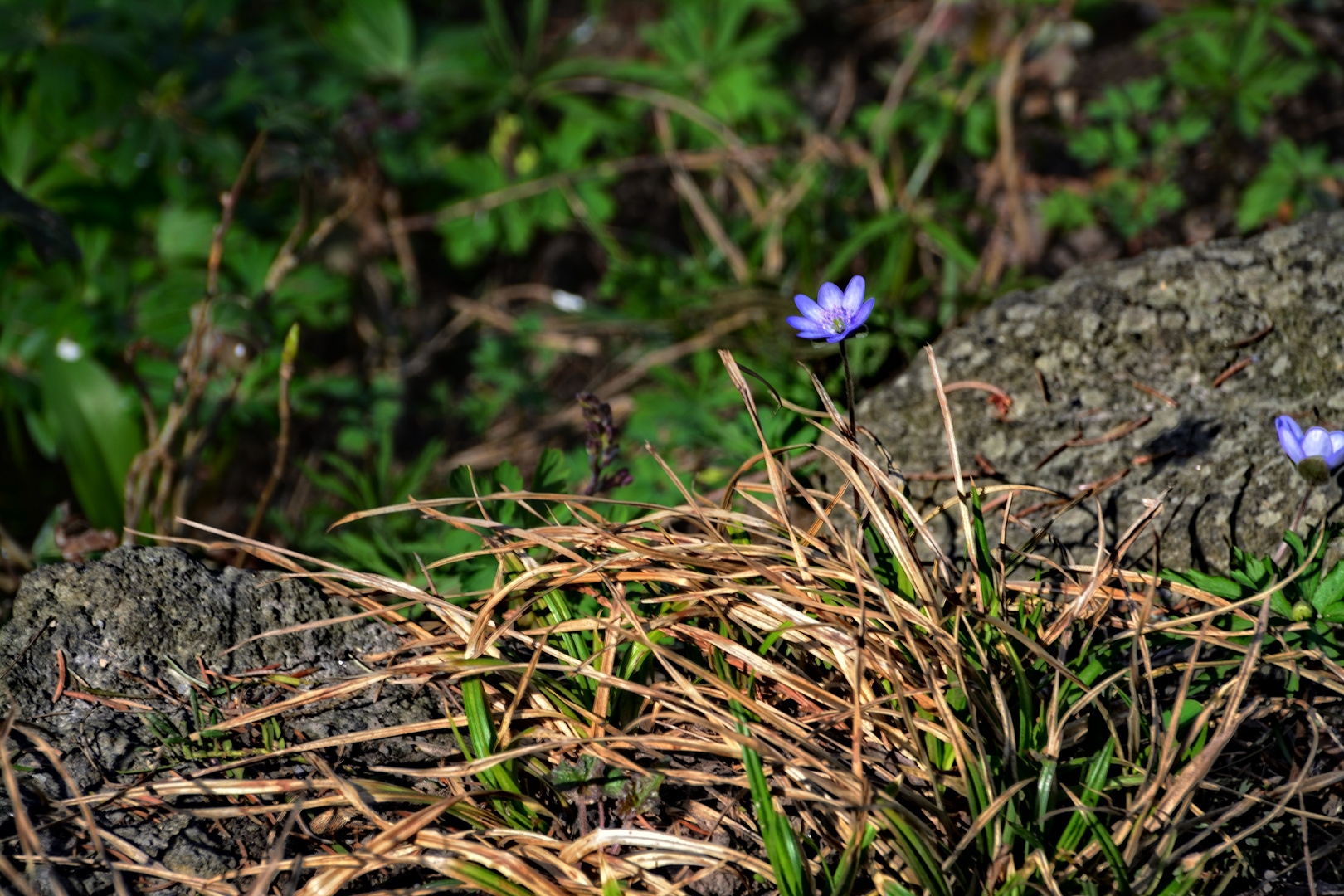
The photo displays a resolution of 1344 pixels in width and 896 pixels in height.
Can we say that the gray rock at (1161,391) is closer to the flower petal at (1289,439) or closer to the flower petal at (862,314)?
the flower petal at (1289,439)

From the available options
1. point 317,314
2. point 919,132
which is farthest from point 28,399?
point 919,132

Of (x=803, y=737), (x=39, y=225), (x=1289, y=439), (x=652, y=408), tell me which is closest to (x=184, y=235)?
(x=39, y=225)

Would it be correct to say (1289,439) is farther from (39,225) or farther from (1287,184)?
(39,225)

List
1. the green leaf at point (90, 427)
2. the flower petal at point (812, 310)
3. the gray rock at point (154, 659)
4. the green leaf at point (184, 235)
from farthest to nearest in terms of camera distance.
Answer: the green leaf at point (184, 235) < the green leaf at point (90, 427) < the flower petal at point (812, 310) < the gray rock at point (154, 659)

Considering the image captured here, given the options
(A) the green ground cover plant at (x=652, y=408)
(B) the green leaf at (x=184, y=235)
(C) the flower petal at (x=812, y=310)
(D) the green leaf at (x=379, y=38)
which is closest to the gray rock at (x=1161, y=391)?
(A) the green ground cover plant at (x=652, y=408)

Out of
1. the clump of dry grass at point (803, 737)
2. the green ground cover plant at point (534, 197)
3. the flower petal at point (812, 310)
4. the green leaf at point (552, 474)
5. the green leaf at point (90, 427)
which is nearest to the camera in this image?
the clump of dry grass at point (803, 737)

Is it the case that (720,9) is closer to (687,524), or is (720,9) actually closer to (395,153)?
(395,153)

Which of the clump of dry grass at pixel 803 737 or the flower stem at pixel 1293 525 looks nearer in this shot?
the clump of dry grass at pixel 803 737
